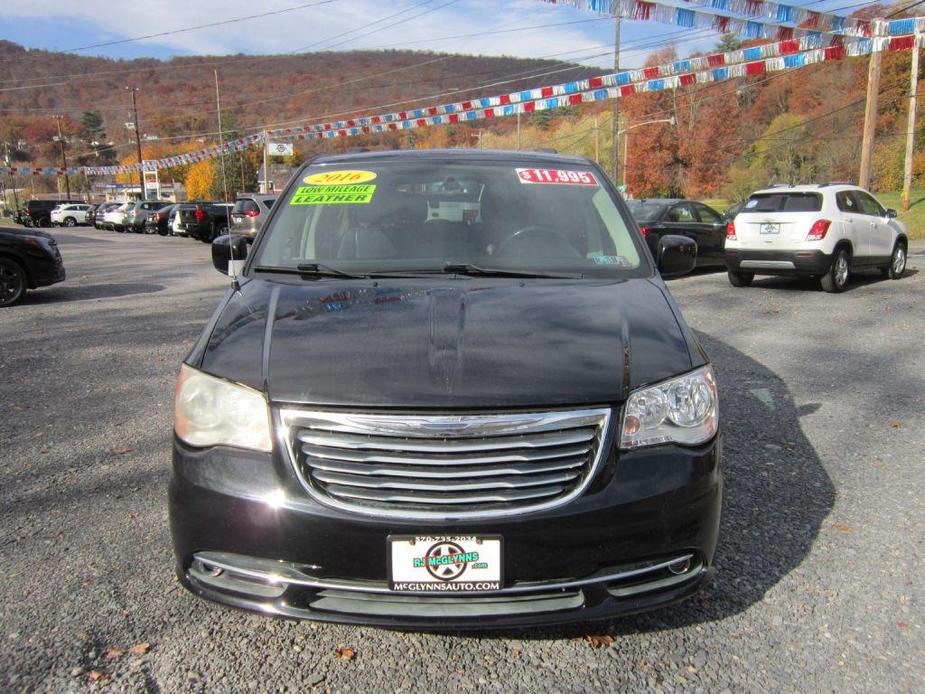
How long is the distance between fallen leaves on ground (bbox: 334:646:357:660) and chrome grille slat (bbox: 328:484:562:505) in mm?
633

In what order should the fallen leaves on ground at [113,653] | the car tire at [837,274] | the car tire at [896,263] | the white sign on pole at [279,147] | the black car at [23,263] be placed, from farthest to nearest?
the white sign on pole at [279,147] → the car tire at [896,263] → the car tire at [837,274] → the black car at [23,263] → the fallen leaves on ground at [113,653]

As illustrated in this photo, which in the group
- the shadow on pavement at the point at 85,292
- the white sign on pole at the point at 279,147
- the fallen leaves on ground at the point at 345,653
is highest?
the white sign on pole at the point at 279,147

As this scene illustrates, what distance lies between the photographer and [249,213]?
20.1 metres

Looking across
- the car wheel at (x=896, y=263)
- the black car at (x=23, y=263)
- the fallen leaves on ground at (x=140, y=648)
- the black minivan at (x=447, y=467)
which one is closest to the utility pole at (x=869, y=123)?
the car wheel at (x=896, y=263)

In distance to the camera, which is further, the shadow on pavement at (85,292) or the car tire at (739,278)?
the car tire at (739,278)

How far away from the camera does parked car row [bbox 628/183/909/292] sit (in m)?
10.9

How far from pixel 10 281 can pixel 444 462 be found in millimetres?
10533

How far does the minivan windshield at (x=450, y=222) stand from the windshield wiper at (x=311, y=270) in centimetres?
2

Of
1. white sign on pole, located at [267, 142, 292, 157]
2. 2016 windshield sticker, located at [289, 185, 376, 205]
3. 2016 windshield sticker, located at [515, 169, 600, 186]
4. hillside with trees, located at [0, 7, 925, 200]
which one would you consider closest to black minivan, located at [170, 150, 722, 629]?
2016 windshield sticker, located at [289, 185, 376, 205]

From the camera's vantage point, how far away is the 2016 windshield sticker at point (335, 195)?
359 centimetres

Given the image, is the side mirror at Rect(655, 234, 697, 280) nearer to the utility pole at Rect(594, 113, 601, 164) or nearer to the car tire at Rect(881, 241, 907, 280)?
the car tire at Rect(881, 241, 907, 280)

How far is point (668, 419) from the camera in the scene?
2244 mm

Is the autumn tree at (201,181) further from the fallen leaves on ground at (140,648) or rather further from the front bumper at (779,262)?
the fallen leaves on ground at (140,648)

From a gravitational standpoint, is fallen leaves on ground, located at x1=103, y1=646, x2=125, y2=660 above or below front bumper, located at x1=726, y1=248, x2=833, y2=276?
below
